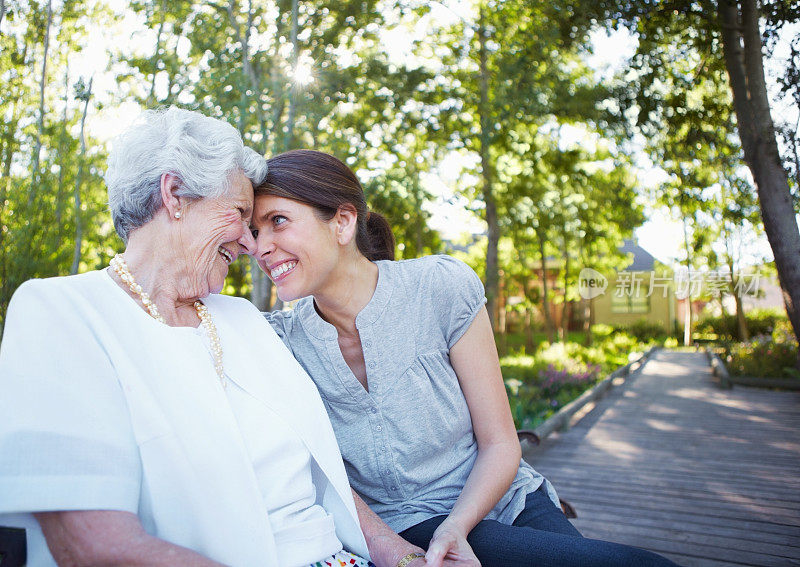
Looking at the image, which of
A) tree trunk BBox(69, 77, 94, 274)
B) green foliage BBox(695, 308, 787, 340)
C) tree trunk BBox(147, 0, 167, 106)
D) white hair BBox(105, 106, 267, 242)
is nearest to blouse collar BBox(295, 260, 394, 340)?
white hair BBox(105, 106, 267, 242)

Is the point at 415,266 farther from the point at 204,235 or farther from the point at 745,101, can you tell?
the point at 745,101

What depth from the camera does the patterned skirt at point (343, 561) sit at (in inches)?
63.0

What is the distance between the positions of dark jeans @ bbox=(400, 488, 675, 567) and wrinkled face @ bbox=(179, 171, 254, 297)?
0.97m

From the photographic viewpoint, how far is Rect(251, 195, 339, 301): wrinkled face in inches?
77.1

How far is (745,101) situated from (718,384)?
9.36 meters

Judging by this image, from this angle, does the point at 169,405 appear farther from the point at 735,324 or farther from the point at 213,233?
the point at 735,324

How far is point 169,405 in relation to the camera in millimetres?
1395

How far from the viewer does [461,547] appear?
168 centimetres

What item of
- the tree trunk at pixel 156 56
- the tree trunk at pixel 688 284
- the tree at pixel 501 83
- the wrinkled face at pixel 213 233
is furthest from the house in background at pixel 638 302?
the wrinkled face at pixel 213 233

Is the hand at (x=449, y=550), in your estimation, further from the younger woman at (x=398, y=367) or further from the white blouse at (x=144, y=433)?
the white blouse at (x=144, y=433)

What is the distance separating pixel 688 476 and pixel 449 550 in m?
4.67

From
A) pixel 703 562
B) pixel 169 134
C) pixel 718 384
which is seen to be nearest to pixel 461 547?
pixel 169 134

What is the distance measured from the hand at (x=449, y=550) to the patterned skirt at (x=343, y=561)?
193 millimetres

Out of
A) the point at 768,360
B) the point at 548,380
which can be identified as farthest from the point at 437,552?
the point at 768,360
